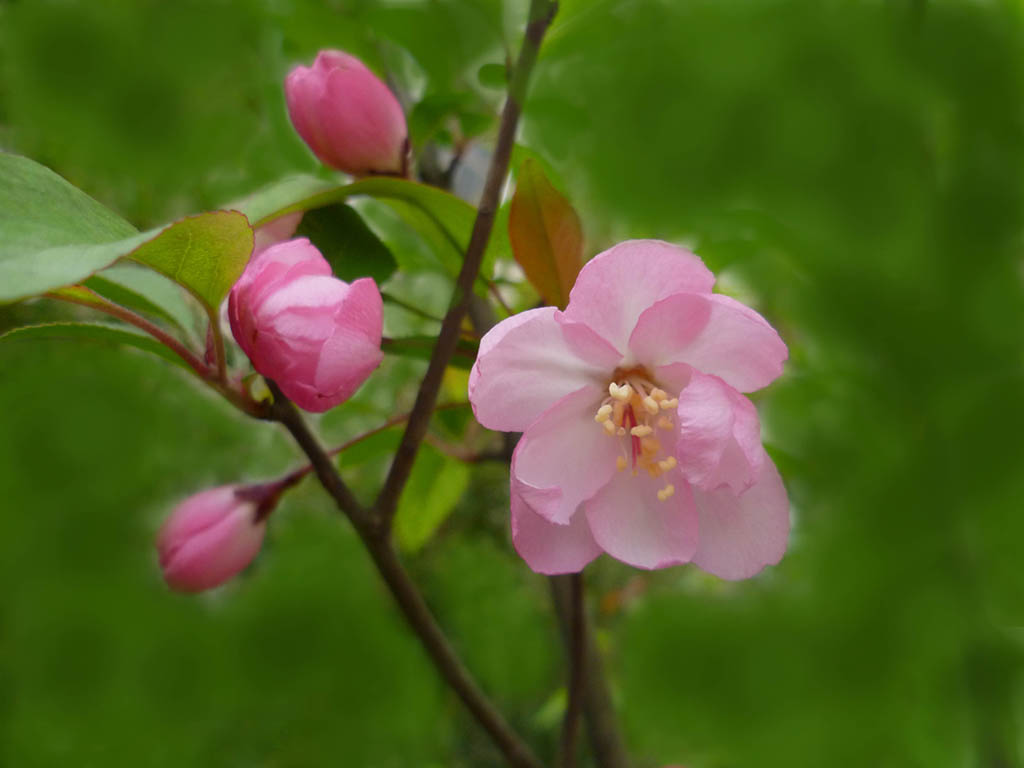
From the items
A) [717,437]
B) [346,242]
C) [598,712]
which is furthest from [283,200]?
[598,712]

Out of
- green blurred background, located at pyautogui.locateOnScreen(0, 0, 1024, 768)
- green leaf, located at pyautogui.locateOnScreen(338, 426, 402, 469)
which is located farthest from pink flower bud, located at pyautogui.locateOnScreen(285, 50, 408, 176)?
green blurred background, located at pyautogui.locateOnScreen(0, 0, 1024, 768)

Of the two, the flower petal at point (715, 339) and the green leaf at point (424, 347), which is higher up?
the flower petal at point (715, 339)

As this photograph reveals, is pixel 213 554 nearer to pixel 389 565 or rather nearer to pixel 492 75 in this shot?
pixel 389 565

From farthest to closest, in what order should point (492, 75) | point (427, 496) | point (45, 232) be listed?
point (427, 496)
point (492, 75)
point (45, 232)

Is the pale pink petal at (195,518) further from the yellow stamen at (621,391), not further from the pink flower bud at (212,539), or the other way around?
the yellow stamen at (621,391)

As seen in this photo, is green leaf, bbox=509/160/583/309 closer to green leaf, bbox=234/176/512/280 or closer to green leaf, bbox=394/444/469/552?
green leaf, bbox=234/176/512/280

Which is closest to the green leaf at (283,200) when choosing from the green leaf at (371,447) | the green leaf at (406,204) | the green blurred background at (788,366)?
the green leaf at (406,204)
